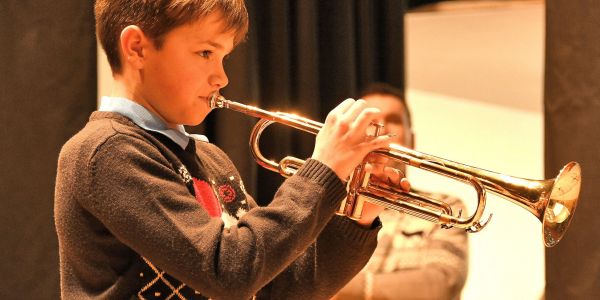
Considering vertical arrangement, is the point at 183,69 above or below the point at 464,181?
above

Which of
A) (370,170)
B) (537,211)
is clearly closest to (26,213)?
(370,170)

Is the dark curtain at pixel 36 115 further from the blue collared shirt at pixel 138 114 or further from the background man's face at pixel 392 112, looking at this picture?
the background man's face at pixel 392 112

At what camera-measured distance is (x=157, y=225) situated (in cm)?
100

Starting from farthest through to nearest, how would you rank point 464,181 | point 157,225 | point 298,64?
1. point 298,64
2. point 464,181
3. point 157,225

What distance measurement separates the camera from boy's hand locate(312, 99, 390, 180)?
3.54ft

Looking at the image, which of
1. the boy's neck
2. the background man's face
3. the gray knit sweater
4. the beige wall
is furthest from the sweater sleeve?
the beige wall

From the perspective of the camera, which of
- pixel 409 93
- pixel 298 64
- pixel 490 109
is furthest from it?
pixel 409 93

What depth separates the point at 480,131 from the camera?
2.34 metres

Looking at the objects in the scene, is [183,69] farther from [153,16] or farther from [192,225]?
[192,225]

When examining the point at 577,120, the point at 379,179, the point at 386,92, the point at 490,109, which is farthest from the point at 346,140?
the point at 490,109

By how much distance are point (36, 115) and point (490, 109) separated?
128 centimetres

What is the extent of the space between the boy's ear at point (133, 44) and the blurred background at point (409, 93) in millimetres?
632

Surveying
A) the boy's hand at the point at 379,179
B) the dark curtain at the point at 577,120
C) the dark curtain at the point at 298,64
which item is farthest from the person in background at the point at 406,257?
the boy's hand at the point at 379,179

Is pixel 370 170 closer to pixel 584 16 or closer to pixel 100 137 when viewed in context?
pixel 100 137
